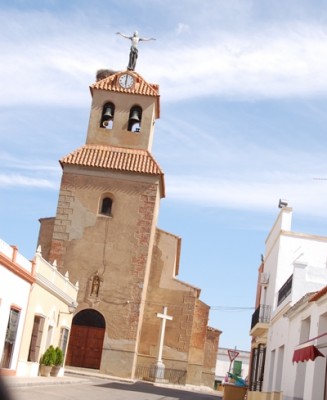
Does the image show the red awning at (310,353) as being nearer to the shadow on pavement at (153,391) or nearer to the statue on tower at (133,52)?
the shadow on pavement at (153,391)

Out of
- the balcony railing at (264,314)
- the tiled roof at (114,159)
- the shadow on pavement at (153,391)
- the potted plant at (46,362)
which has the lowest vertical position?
the shadow on pavement at (153,391)

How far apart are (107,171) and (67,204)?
287cm

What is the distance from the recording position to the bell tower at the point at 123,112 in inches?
1473

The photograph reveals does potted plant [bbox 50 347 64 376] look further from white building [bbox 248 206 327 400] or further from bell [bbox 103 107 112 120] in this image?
bell [bbox 103 107 112 120]

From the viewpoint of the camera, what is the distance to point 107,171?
119 feet

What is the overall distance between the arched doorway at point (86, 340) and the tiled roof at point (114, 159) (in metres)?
8.03

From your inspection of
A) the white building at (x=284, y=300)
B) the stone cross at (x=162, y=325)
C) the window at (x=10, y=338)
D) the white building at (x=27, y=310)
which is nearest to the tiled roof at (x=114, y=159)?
the stone cross at (x=162, y=325)

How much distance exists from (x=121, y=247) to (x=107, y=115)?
800 centimetres

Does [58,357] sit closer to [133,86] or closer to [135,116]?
[135,116]

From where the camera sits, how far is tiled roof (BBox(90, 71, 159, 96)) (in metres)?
38.1

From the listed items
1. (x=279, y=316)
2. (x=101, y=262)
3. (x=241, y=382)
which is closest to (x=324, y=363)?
(x=279, y=316)

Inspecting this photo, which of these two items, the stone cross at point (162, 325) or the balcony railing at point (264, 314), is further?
the stone cross at point (162, 325)

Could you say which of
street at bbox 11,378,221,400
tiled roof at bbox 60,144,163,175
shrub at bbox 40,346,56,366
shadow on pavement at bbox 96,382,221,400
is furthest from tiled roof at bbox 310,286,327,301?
tiled roof at bbox 60,144,163,175

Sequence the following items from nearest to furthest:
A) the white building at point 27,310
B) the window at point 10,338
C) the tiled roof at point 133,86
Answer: the white building at point 27,310 → the window at point 10,338 → the tiled roof at point 133,86
